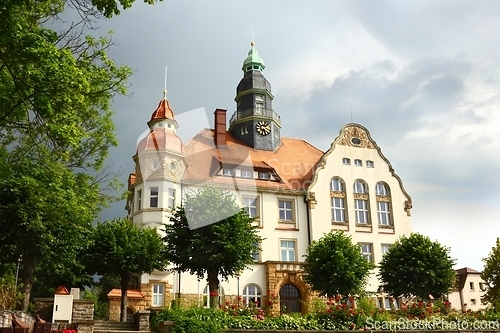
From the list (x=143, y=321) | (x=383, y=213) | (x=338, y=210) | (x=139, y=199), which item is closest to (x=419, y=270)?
(x=338, y=210)

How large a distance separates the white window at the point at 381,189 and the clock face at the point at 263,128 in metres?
9.48

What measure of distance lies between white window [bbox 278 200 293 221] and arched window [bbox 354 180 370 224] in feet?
16.1

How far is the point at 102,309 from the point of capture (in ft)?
183

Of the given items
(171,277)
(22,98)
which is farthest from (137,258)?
(22,98)

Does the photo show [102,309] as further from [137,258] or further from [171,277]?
[137,258]

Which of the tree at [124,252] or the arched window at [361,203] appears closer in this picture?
the tree at [124,252]

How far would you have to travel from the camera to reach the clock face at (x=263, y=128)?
4055cm

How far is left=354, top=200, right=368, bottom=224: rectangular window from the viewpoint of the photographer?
1452 inches

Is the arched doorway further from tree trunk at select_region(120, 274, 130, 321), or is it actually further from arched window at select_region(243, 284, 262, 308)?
tree trunk at select_region(120, 274, 130, 321)

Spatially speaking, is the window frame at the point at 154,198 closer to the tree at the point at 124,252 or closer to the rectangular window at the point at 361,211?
the tree at the point at 124,252

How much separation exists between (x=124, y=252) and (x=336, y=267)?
11259 millimetres

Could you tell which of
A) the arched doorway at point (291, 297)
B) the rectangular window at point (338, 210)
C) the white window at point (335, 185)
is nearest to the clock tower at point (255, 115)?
the white window at point (335, 185)

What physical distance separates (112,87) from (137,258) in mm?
14167

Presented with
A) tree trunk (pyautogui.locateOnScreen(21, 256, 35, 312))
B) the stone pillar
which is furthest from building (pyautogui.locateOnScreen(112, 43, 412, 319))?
the stone pillar
